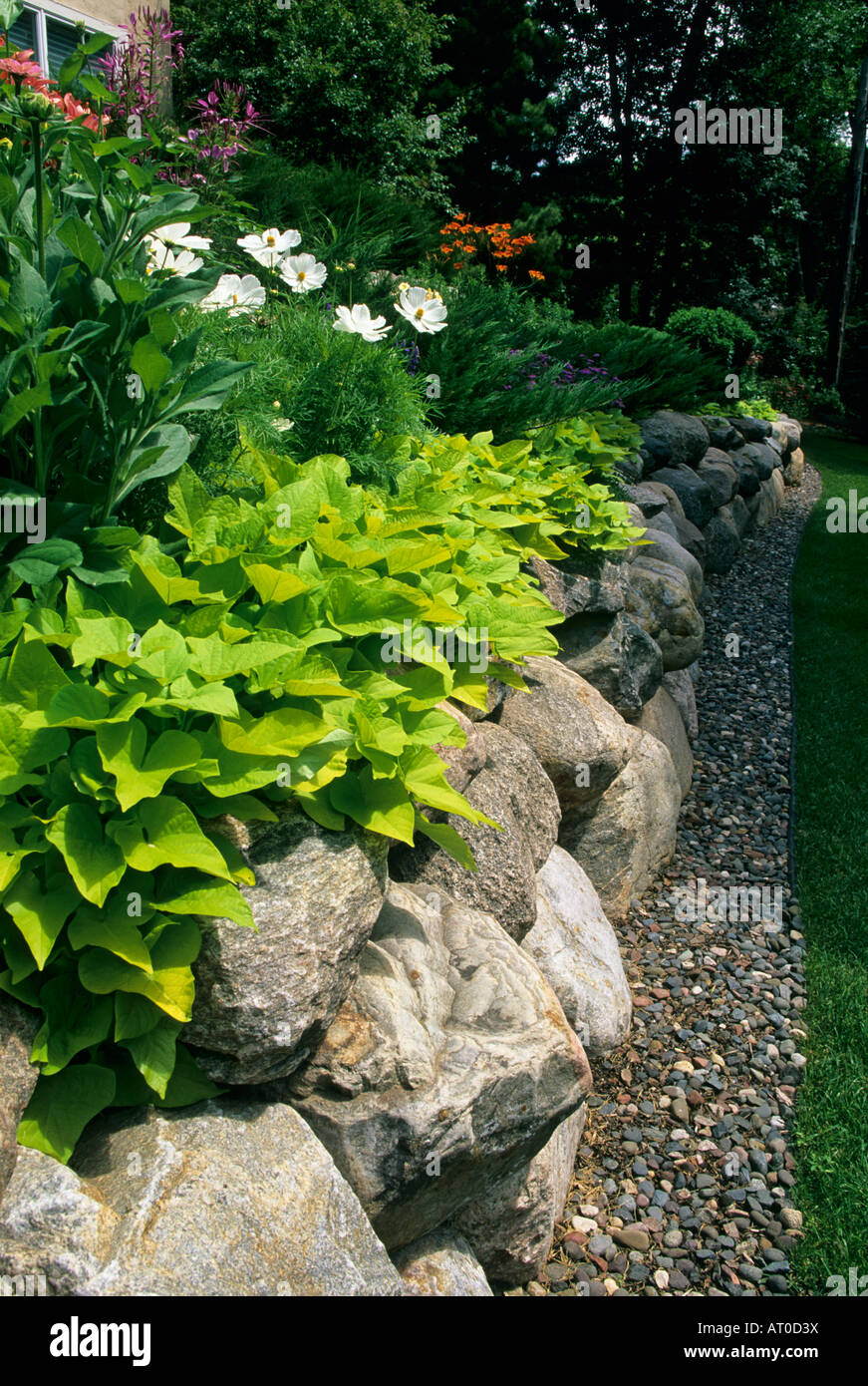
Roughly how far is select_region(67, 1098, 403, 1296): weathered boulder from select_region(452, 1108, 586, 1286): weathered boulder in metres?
0.64

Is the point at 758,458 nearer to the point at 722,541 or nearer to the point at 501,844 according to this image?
the point at 722,541

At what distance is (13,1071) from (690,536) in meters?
7.09

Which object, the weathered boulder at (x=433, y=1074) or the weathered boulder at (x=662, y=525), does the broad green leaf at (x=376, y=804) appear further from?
the weathered boulder at (x=662, y=525)

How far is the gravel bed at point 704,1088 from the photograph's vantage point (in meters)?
2.67

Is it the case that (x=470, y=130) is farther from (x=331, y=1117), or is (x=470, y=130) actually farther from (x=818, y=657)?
(x=331, y=1117)

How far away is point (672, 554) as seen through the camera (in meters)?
6.47

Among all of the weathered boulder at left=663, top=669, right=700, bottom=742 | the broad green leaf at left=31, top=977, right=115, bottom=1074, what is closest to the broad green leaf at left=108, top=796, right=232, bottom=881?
the broad green leaf at left=31, top=977, right=115, bottom=1074

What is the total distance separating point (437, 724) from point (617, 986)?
1.73m

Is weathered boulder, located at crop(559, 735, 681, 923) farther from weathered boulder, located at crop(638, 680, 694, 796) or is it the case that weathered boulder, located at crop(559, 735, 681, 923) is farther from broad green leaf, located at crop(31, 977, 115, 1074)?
broad green leaf, located at crop(31, 977, 115, 1074)

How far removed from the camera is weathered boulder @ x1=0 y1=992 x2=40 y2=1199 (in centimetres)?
155

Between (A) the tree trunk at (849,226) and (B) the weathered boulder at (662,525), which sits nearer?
(B) the weathered boulder at (662,525)

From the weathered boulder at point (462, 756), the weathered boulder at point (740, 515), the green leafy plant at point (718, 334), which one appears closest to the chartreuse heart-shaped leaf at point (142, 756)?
the weathered boulder at point (462, 756)

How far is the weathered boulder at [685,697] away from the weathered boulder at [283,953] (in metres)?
4.04

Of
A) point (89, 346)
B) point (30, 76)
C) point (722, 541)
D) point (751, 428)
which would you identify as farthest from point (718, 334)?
point (89, 346)
